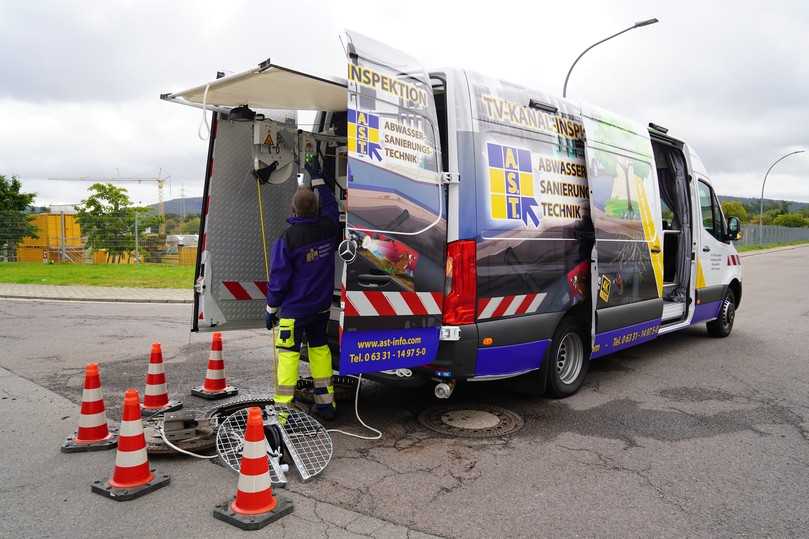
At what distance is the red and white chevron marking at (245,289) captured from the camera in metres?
5.66

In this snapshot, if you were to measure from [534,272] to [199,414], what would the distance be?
2.95 meters

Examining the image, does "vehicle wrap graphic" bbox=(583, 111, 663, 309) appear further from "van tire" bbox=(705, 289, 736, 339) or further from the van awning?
"van tire" bbox=(705, 289, 736, 339)

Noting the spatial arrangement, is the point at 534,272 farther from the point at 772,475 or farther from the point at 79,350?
the point at 79,350

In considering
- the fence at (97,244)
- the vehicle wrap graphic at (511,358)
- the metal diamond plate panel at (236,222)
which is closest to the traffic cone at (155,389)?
the metal diamond plate panel at (236,222)

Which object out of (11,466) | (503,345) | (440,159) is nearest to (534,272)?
(503,345)

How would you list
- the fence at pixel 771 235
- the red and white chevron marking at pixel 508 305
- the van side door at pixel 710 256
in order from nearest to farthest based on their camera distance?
the red and white chevron marking at pixel 508 305
the van side door at pixel 710 256
the fence at pixel 771 235

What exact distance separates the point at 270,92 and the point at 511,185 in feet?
6.44

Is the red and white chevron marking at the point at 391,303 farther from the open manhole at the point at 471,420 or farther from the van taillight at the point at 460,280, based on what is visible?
the open manhole at the point at 471,420

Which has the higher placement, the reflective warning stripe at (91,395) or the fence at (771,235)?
the fence at (771,235)

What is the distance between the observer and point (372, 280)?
4141 millimetres

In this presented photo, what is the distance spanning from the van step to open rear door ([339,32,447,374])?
13.7 feet

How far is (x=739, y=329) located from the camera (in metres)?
9.88

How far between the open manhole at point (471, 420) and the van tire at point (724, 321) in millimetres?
5071

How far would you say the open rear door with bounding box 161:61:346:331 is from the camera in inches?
200
